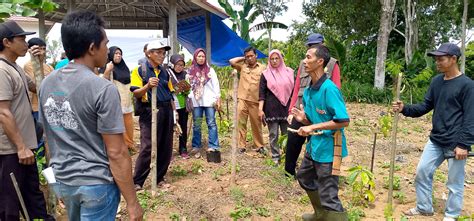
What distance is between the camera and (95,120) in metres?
1.86

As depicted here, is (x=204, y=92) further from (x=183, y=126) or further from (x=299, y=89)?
(x=299, y=89)

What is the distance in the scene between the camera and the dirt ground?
405 centimetres

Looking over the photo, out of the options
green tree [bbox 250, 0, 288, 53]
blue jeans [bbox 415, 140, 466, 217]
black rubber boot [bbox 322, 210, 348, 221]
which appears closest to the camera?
black rubber boot [bbox 322, 210, 348, 221]

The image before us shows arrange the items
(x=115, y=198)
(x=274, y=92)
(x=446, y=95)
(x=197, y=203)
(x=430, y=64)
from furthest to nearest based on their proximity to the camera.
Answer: (x=430, y=64) < (x=274, y=92) < (x=197, y=203) < (x=446, y=95) < (x=115, y=198)

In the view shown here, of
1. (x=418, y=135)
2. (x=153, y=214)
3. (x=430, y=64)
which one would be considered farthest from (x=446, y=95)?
(x=430, y=64)

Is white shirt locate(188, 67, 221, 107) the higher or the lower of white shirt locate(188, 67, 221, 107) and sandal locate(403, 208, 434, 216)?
the higher

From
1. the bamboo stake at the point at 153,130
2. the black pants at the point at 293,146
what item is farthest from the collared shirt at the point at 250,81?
the bamboo stake at the point at 153,130

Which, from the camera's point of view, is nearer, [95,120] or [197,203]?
[95,120]

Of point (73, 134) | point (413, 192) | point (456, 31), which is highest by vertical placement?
point (456, 31)

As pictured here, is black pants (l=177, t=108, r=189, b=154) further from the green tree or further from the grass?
the green tree

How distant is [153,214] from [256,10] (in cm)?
1574

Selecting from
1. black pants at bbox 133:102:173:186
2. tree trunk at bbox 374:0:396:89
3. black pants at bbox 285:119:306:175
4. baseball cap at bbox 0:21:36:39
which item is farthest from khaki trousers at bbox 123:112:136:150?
tree trunk at bbox 374:0:396:89

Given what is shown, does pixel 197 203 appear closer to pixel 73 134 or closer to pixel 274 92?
pixel 274 92

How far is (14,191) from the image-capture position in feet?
9.82
